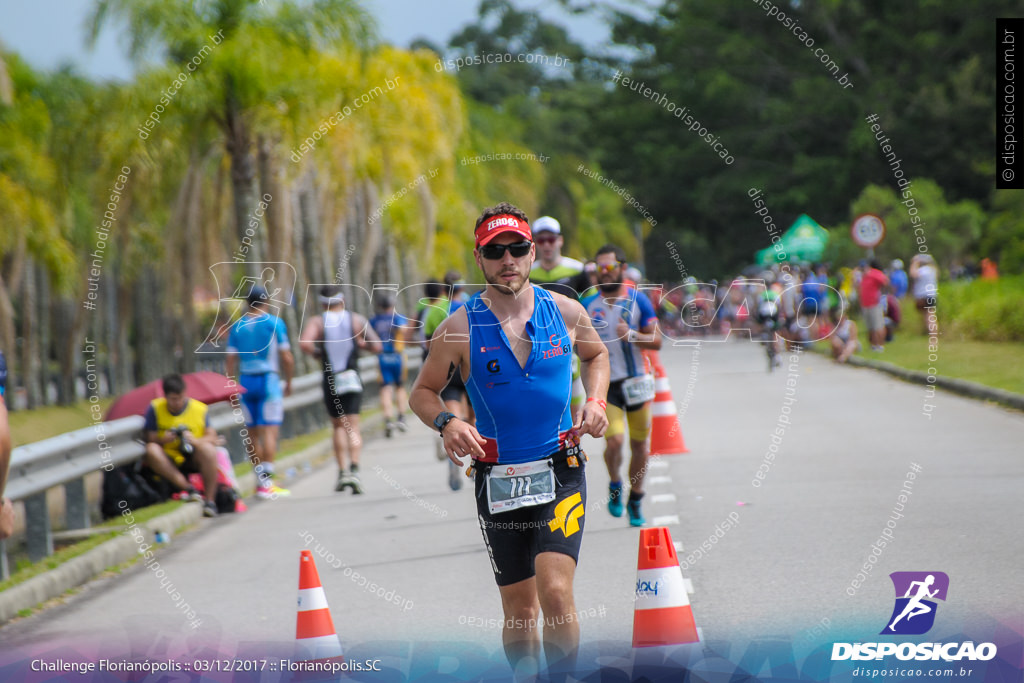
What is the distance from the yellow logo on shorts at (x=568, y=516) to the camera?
4.93 m

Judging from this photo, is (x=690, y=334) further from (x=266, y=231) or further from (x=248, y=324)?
(x=248, y=324)

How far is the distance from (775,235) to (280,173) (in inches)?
1287

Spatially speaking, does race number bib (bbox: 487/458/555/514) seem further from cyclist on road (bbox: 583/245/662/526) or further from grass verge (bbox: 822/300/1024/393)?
grass verge (bbox: 822/300/1024/393)

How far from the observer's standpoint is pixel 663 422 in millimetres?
13031

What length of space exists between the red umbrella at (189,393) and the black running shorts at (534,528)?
30.8 feet

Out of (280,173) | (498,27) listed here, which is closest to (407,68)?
(280,173)

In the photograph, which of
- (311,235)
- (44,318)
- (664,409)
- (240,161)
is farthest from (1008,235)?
(44,318)

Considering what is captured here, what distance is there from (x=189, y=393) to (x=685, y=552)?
26.3ft

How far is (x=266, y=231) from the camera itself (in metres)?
22.3

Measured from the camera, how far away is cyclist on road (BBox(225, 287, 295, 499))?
1302 centimetres

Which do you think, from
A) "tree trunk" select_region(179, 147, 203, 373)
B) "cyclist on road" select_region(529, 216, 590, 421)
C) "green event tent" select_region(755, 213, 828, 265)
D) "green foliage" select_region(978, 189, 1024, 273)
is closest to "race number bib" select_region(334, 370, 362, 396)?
"cyclist on road" select_region(529, 216, 590, 421)

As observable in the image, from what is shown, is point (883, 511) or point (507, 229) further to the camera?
point (883, 511)

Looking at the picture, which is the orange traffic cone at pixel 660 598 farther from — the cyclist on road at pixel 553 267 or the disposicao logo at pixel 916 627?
the cyclist on road at pixel 553 267

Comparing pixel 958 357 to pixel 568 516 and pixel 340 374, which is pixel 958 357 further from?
pixel 568 516
